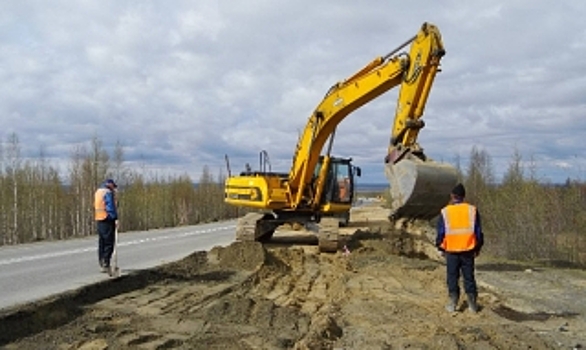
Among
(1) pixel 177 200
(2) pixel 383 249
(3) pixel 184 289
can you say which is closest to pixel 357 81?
(2) pixel 383 249

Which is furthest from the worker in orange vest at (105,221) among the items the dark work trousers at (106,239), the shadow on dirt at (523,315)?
the shadow on dirt at (523,315)

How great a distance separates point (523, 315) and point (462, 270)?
3.65 ft

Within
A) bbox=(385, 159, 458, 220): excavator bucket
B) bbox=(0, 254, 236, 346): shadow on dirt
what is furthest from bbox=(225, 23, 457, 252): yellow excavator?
bbox=(0, 254, 236, 346): shadow on dirt

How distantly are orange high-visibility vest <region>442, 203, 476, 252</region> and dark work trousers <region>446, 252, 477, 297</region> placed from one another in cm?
12

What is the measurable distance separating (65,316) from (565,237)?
17471 mm

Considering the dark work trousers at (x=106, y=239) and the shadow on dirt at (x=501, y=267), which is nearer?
the dark work trousers at (x=106, y=239)

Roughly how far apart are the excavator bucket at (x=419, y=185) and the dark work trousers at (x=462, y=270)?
289 cm

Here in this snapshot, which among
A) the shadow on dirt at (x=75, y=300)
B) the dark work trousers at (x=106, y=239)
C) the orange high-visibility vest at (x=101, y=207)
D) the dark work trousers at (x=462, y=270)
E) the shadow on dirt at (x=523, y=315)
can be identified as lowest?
the shadow on dirt at (x=523, y=315)

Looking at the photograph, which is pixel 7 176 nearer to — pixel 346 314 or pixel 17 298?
pixel 17 298

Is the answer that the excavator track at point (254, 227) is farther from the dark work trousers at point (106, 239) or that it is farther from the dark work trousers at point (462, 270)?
the dark work trousers at point (462, 270)

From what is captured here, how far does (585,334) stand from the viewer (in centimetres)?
746

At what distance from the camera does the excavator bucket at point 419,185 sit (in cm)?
1131

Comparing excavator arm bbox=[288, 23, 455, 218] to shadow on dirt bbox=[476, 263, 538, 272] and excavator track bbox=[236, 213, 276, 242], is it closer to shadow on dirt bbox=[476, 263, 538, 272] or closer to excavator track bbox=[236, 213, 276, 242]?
shadow on dirt bbox=[476, 263, 538, 272]

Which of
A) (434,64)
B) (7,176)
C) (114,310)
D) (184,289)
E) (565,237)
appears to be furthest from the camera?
(7,176)
